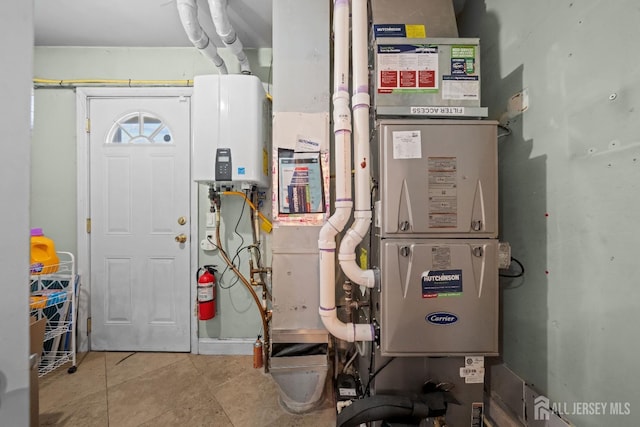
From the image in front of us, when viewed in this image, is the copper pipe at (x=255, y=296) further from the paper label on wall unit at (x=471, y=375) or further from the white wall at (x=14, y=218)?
the white wall at (x=14, y=218)

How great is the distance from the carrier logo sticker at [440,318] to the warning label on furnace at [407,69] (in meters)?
1.00

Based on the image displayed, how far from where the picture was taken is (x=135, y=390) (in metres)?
1.58

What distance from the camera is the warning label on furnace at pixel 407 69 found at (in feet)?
3.47

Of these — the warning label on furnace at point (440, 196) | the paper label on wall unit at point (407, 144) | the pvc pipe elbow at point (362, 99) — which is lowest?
the warning label on furnace at point (440, 196)

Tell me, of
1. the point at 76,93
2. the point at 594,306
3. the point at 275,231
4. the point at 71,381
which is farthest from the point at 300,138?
the point at 71,381

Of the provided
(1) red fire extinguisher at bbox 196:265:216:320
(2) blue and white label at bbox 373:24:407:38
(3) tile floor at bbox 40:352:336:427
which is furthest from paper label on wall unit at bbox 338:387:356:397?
(2) blue and white label at bbox 373:24:407:38

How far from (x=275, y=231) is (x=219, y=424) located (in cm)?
115

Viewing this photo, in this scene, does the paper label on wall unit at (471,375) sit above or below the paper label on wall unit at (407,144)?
below

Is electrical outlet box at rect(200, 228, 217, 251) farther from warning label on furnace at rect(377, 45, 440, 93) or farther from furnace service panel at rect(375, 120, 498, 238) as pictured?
warning label on furnace at rect(377, 45, 440, 93)

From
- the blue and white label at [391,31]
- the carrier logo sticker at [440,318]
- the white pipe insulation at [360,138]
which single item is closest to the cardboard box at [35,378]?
the white pipe insulation at [360,138]

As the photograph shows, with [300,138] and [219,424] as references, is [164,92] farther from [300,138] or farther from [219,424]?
[219,424]

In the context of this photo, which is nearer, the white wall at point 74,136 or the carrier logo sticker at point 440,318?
the carrier logo sticker at point 440,318

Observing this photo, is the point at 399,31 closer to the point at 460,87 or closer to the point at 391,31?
the point at 391,31

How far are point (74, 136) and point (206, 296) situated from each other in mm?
1806
